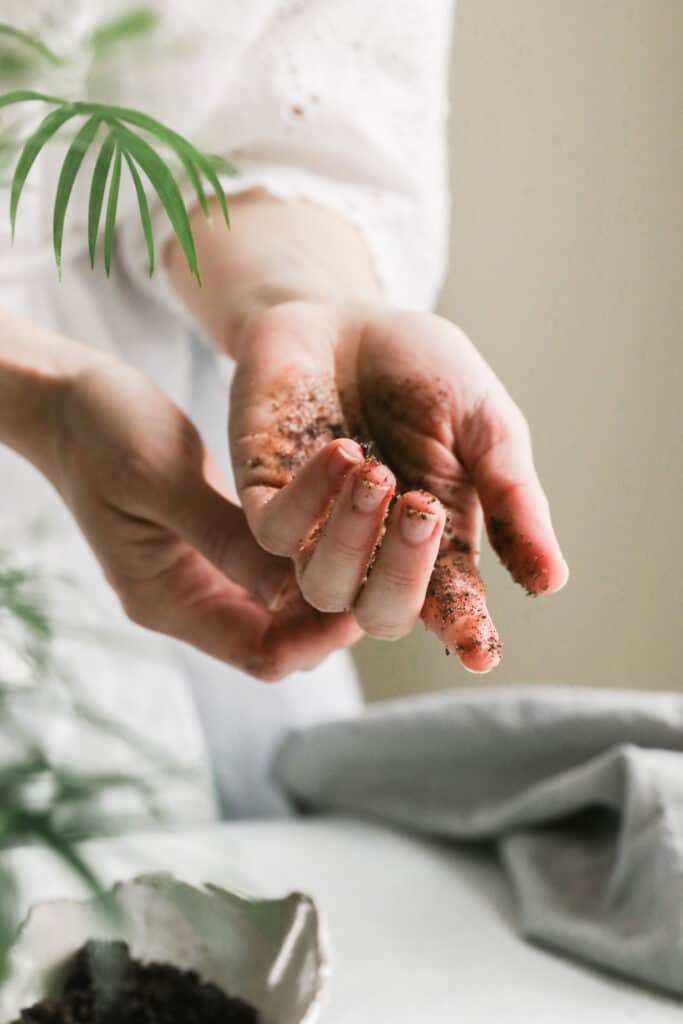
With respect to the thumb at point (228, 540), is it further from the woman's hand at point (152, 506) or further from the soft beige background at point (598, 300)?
the soft beige background at point (598, 300)

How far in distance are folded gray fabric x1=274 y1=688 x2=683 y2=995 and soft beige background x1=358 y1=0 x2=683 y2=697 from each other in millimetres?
46

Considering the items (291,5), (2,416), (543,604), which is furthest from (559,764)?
(291,5)

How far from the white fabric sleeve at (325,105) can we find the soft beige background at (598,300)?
2.1 inches

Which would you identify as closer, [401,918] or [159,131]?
[159,131]

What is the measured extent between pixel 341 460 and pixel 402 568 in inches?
1.4

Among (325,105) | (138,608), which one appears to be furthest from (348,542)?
(325,105)

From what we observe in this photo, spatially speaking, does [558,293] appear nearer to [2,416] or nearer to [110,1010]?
[2,416]

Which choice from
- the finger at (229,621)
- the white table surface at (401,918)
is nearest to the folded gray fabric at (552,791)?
the white table surface at (401,918)

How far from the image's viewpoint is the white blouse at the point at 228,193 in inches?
25.3

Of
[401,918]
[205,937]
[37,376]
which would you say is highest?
[37,376]

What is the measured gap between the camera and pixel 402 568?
0.31 metres

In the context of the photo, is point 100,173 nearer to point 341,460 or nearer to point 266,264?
point 341,460

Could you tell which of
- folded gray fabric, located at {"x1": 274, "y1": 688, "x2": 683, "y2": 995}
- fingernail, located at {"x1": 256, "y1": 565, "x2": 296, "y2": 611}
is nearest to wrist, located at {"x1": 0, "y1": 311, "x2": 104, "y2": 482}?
fingernail, located at {"x1": 256, "y1": 565, "x2": 296, "y2": 611}

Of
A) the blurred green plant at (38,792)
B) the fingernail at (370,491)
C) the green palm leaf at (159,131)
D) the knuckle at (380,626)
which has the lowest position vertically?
the blurred green plant at (38,792)
